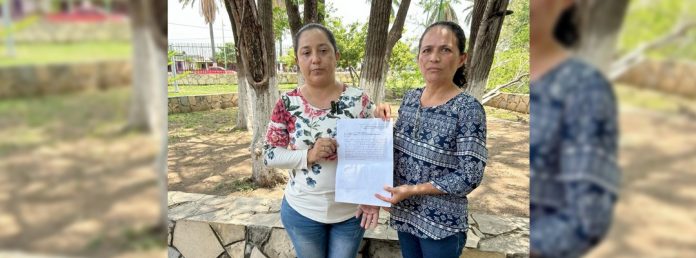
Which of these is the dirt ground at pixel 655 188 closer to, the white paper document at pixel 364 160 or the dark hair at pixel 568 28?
the dark hair at pixel 568 28

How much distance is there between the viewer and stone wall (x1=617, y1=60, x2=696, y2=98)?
40 centimetres

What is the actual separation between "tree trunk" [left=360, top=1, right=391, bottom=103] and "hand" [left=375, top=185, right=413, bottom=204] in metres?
3.09

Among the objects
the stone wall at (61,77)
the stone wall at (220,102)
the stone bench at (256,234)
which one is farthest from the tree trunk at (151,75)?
the stone wall at (220,102)

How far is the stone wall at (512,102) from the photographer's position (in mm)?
13695

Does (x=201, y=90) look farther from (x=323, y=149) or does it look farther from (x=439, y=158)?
(x=439, y=158)

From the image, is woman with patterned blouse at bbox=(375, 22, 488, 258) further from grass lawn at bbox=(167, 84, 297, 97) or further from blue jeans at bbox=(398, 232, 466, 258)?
grass lawn at bbox=(167, 84, 297, 97)

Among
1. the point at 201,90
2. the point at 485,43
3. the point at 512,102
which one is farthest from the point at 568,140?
the point at 201,90

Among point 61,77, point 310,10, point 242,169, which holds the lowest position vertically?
point 242,169

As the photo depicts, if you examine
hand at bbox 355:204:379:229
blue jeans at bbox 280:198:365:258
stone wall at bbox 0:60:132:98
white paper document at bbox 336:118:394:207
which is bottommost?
blue jeans at bbox 280:198:365:258

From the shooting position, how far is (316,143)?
1.52 meters

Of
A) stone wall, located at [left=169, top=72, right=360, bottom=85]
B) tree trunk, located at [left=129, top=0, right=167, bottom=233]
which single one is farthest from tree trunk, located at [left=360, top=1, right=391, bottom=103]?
stone wall, located at [left=169, top=72, right=360, bottom=85]

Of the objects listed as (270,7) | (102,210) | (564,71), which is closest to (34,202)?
(102,210)

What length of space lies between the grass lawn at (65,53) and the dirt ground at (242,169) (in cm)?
395

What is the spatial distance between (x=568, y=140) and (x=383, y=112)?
109 cm
